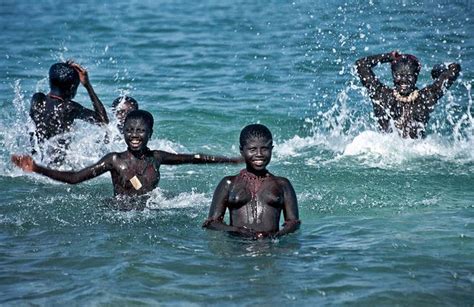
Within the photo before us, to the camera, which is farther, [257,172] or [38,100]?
[38,100]

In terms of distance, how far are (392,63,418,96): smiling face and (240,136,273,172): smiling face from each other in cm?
443

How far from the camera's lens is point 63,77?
11.1 m

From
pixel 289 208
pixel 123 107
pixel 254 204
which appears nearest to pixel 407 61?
pixel 123 107

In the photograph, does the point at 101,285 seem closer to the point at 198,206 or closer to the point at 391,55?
the point at 198,206

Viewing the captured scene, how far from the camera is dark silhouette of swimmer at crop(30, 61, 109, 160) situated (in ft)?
36.8

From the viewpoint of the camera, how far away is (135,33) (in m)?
22.3

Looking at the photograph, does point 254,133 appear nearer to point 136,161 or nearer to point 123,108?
point 136,161

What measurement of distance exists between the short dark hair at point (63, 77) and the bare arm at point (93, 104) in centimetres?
8

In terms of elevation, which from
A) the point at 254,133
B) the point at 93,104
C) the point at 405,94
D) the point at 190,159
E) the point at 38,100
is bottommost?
the point at 190,159

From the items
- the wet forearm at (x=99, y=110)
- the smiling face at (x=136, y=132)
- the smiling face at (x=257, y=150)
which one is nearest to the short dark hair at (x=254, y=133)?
the smiling face at (x=257, y=150)

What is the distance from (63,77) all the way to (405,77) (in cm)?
430

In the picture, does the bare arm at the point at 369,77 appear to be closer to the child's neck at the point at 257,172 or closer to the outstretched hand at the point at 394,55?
the outstretched hand at the point at 394,55

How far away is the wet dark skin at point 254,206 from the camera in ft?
26.7

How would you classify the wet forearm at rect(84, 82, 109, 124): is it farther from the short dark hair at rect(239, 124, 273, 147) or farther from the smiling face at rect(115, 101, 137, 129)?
the short dark hair at rect(239, 124, 273, 147)
